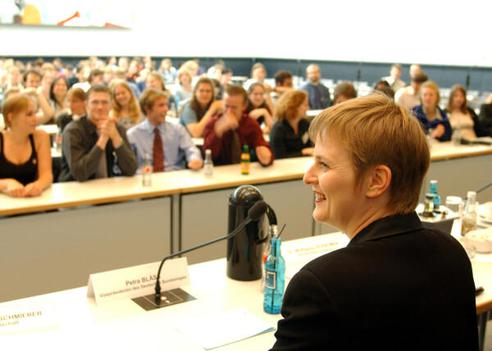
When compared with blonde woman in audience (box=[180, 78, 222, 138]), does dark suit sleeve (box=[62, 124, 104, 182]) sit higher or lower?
lower

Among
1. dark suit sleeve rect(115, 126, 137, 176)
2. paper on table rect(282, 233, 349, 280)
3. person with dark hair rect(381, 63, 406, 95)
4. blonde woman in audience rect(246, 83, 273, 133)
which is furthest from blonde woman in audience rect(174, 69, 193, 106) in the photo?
paper on table rect(282, 233, 349, 280)

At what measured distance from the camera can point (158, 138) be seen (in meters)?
4.71

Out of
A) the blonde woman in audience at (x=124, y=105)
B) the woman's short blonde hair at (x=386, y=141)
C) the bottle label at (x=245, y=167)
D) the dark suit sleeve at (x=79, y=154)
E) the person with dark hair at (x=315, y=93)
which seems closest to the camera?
the woman's short blonde hair at (x=386, y=141)

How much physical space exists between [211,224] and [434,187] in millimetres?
1632

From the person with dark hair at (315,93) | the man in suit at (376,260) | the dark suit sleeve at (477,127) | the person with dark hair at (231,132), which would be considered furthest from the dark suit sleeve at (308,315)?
the person with dark hair at (315,93)

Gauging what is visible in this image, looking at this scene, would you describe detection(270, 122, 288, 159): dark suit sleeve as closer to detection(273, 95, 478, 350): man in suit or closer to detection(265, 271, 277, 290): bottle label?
detection(265, 271, 277, 290): bottle label

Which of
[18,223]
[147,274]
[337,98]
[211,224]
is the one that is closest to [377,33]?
[337,98]

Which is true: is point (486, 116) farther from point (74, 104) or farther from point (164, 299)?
point (164, 299)

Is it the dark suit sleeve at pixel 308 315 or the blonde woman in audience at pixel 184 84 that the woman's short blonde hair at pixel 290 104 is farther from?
the dark suit sleeve at pixel 308 315

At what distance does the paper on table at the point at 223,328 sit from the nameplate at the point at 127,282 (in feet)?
0.82

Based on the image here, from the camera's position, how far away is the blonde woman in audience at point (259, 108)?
6750mm

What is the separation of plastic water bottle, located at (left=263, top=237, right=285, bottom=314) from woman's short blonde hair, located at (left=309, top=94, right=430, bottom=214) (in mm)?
859

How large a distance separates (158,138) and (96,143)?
695 millimetres

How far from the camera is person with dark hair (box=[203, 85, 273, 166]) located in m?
4.91
